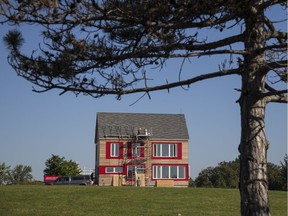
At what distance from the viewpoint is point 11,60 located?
680 centimetres

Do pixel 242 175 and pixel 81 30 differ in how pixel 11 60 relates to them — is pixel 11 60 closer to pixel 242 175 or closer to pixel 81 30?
pixel 81 30

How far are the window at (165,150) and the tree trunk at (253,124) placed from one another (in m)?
46.1

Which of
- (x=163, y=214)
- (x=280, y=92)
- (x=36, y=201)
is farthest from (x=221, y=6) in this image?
(x=36, y=201)

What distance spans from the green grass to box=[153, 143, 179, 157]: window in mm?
26303

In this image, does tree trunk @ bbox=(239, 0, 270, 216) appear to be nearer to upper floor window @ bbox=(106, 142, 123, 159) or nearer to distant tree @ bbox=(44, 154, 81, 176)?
upper floor window @ bbox=(106, 142, 123, 159)

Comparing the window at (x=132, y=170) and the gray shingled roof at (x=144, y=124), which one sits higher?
the gray shingled roof at (x=144, y=124)

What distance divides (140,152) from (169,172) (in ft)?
12.4

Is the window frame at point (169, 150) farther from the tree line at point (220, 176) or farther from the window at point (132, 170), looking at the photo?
the tree line at point (220, 176)

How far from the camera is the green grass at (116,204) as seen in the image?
16.9 meters

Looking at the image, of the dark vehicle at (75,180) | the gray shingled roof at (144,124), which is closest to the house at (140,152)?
the gray shingled roof at (144,124)

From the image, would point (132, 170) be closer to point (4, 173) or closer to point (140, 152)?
point (140, 152)

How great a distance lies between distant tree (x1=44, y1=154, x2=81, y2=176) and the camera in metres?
61.6

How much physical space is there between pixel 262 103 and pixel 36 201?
16.8 meters

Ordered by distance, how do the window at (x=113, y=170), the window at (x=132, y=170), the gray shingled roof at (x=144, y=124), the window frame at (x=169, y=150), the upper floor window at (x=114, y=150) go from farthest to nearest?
1. the gray shingled roof at (x=144, y=124)
2. the window frame at (x=169, y=150)
3. the upper floor window at (x=114, y=150)
4. the window at (x=113, y=170)
5. the window at (x=132, y=170)
